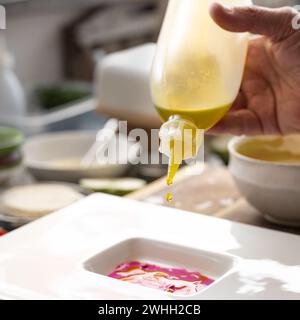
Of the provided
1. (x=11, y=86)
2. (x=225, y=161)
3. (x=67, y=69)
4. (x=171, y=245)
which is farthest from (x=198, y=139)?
(x=67, y=69)

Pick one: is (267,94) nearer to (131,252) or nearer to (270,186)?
(270,186)

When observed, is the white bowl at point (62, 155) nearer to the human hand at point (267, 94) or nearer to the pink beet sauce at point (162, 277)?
the human hand at point (267, 94)

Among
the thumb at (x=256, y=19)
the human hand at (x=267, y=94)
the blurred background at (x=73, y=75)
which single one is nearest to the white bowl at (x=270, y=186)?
the human hand at (x=267, y=94)

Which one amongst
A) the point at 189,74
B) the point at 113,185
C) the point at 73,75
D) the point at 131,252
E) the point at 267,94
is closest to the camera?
the point at 189,74

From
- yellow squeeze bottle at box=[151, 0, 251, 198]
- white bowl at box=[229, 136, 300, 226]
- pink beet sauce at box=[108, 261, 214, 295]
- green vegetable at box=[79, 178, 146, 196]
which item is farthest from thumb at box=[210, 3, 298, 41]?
green vegetable at box=[79, 178, 146, 196]

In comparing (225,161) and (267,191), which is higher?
(225,161)

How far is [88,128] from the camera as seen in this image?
180 cm

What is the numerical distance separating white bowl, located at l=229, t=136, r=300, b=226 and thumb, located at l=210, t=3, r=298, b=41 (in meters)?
0.19

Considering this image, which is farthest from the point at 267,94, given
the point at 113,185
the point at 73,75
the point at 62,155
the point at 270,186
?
the point at 73,75

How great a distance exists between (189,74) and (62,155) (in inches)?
30.0

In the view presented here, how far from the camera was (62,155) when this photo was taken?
5.30ft

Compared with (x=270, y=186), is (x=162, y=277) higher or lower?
lower
